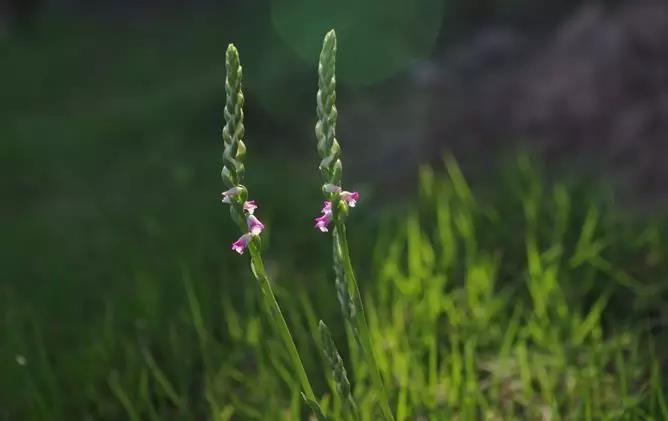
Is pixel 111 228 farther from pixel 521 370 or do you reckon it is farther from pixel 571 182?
pixel 521 370

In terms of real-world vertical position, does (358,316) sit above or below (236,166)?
below

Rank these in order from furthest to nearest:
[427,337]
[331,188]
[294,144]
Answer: [294,144], [427,337], [331,188]

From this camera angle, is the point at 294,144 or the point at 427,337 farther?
the point at 294,144

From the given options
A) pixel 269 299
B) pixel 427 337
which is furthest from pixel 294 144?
pixel 269 299

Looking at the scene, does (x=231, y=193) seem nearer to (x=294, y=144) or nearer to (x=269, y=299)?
(x=269, y=299)

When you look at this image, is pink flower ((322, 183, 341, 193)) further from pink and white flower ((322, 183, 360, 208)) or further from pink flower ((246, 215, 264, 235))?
pink flower ((246, 215, 264, 235))

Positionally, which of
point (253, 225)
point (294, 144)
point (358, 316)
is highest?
point (294, 144)

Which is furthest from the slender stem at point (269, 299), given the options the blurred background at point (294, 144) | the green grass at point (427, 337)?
the blurred background at point (294, 144)

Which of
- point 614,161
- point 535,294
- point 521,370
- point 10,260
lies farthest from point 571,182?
point 10,260

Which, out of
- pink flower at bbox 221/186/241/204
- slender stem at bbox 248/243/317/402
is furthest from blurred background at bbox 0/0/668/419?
pink flower at bbox 221/186/241/204
